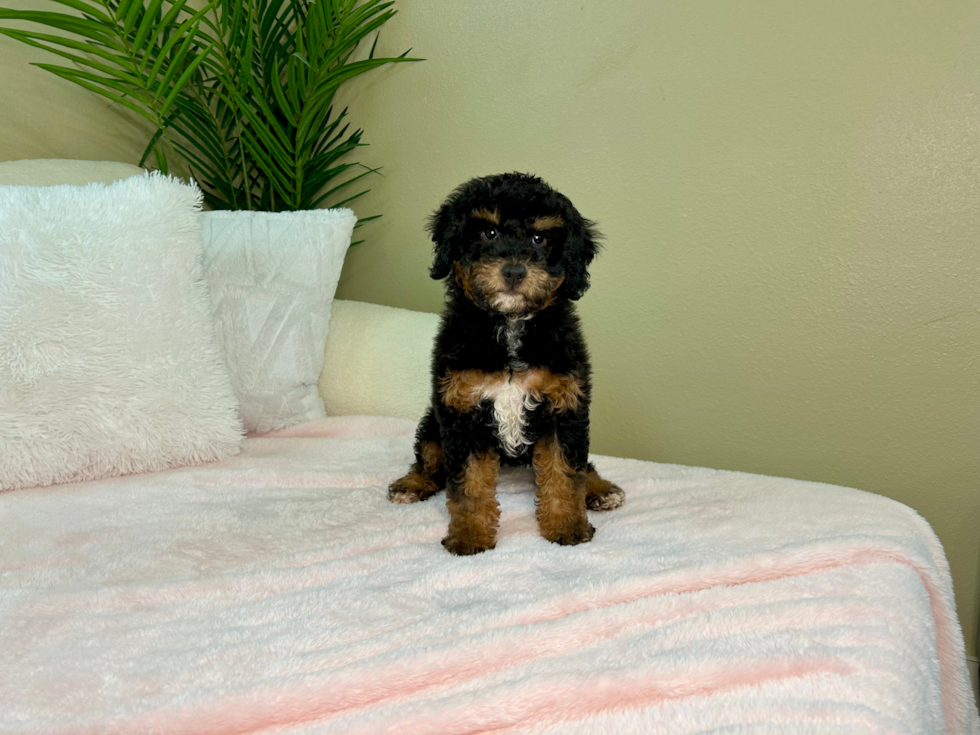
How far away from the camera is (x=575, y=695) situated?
1.14 metres

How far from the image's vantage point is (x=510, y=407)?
179 cm

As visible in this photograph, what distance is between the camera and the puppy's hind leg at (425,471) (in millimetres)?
2061

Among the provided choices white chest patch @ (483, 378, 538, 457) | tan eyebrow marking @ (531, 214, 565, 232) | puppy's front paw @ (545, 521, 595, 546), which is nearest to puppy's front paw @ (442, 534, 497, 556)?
puppy's front paw @ (545, 521, 595, 546)

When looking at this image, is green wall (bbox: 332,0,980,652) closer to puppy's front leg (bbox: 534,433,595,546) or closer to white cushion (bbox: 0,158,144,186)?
puppy's front leg (bbox: 534,433,595,546)

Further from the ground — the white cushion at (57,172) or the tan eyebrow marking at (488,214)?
the white cushion at (57,172)

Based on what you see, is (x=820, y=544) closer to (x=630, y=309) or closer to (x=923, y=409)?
(x=923, y=409)

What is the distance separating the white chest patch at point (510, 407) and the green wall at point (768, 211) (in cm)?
99

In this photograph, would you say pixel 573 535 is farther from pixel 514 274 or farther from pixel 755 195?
pixel 755 195

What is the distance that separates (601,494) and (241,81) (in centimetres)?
232

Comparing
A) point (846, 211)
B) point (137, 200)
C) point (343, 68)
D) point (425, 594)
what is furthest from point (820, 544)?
point (343, 68)

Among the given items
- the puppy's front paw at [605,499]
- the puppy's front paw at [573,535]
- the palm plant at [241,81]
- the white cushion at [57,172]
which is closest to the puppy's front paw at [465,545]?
the puppy's front paw at [573,535]

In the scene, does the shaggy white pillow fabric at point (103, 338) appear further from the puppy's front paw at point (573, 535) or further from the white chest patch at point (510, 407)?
the puppy's front paw at point (573, 535)

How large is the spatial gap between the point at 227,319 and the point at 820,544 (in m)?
1.99

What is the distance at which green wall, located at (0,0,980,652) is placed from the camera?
2066 mm
